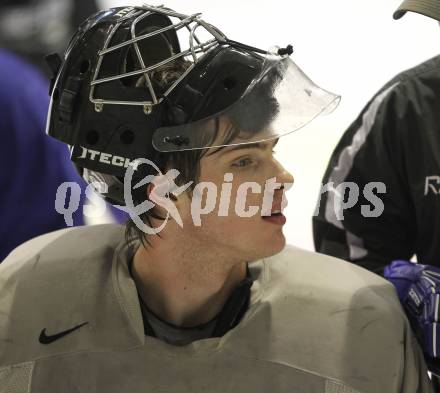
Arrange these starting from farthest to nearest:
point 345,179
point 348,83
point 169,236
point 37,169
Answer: point 348,83 → point 37,169 → point 345,179 → point 169,236

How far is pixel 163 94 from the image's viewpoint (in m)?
1.30

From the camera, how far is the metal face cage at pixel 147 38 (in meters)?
1.29

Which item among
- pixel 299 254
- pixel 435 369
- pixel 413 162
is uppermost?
pixel 413 162

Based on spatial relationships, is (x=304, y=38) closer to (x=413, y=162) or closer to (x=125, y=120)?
(x=413, y=162)

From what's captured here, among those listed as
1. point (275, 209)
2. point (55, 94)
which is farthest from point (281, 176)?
point (55, 94)

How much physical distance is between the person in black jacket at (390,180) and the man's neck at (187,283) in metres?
0.36

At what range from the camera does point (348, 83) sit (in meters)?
3.28

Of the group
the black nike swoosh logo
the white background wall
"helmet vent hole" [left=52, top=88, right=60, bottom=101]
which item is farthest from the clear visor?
the white background wall

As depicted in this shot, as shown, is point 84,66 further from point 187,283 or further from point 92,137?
point 187,283

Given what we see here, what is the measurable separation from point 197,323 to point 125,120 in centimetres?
38

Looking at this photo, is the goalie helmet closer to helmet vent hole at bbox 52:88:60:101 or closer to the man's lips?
helmet vent hole at bbox 52:88:60:101

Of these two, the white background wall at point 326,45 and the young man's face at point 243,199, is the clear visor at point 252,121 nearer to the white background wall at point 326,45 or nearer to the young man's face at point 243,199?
the young man's face at point 243,199

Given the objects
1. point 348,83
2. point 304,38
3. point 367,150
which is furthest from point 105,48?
point 304,38

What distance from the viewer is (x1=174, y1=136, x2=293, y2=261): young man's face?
1334 mm
